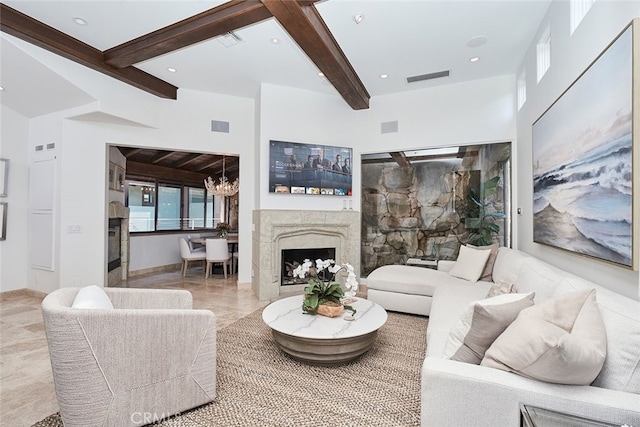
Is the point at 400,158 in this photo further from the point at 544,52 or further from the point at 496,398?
the point at 496,398

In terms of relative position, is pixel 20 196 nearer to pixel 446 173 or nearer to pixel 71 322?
pixel 71 322

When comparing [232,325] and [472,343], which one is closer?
[472,343]

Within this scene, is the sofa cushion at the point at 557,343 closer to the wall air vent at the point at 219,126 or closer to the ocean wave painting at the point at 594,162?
the ocean wave painting at the point at 594,162

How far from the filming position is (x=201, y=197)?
838 centimetres

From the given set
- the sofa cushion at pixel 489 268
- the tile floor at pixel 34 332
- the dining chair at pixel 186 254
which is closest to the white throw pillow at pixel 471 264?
the sofa cushion at pixel 489 268

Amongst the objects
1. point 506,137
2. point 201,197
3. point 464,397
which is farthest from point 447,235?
point 201,197

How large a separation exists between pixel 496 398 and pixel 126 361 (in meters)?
1.90

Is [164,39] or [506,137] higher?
[164,39]

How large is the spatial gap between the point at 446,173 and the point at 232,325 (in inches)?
156

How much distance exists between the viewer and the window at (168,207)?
22.1 ft

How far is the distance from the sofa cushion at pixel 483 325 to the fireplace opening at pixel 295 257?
11.3ft

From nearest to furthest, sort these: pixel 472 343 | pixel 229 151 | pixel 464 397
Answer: pixel 464 397 → pixel 472 343 → pixel 229 151

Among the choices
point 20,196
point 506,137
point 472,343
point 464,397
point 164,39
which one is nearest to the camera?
point 464,397

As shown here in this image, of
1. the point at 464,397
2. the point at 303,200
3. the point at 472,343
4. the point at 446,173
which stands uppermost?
the point at 446,173
